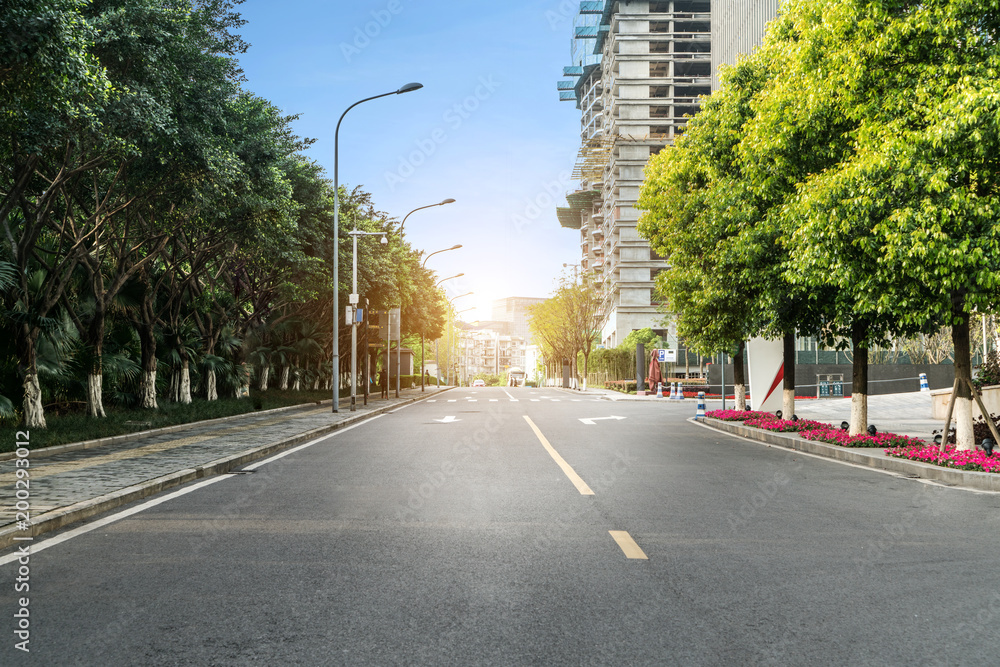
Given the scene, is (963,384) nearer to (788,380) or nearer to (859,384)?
(859,384)

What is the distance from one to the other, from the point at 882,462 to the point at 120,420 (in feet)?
46.8

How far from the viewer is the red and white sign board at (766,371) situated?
68.3 feet

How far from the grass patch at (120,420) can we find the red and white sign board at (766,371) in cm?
1373

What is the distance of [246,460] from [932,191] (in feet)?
33.1

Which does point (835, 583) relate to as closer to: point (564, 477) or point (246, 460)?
point (564, 477)

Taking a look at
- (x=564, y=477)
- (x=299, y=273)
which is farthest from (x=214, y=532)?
(x=299, y=273)

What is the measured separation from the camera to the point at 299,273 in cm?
3078

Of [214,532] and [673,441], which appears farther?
[673,441]

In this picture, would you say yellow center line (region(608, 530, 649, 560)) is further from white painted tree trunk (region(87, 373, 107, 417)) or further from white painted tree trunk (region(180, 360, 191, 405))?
white painted tree trunk (region(180, 360, 191, 405))

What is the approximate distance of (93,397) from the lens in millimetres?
17391

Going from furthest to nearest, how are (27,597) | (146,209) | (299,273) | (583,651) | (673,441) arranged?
(299,273), (146,209), (673,441), (27,597), (583,651)

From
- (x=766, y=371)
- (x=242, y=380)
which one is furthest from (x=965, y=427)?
(x=242, y=380)

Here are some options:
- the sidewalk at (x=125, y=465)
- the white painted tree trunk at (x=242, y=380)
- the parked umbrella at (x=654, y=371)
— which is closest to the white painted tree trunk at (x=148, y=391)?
the sidewalk at (x=125, y=465)

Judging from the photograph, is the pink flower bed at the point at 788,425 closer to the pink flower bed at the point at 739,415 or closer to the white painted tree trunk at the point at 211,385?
the pink flower bed at the point at 739,415
